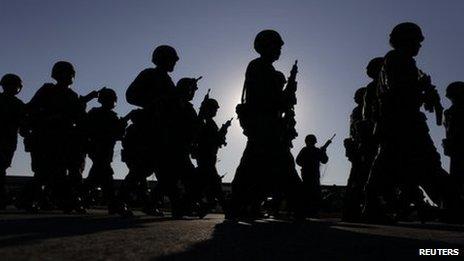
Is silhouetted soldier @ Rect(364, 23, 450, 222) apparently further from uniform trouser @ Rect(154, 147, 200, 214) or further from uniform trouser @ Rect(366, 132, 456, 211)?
uniform trouser @ Rect(154, 147, 200, 214)

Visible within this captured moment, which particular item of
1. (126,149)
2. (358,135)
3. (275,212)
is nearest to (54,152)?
(126,149)

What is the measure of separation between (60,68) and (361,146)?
16.1 ft

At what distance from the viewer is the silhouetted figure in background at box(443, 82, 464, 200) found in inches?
405

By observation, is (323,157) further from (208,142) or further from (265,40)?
(265,40)

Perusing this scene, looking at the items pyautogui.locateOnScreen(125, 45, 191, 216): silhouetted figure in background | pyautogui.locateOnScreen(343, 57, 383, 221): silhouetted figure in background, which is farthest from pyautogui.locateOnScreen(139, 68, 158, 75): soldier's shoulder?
pyautogui.locateOnScreen(343, 57, 383, 221): silhouetted figure in background

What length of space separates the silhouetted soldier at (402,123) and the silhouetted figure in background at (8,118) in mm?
6092

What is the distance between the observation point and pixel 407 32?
6730 millimetres

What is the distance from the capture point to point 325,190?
2053cm

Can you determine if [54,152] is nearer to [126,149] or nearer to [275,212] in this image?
[126,149]

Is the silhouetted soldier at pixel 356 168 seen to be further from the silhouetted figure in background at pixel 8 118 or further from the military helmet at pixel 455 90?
the silhouetted figure in background at pixel 8 118

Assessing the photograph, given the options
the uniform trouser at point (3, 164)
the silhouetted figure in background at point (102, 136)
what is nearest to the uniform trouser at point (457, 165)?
the silhouetted figure in background at point (102, 136)

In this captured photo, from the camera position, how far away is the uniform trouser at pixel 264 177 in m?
6.65

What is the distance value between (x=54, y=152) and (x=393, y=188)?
5.30m

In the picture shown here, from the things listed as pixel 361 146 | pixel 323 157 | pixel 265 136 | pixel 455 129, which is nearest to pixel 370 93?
pixel 361 146
